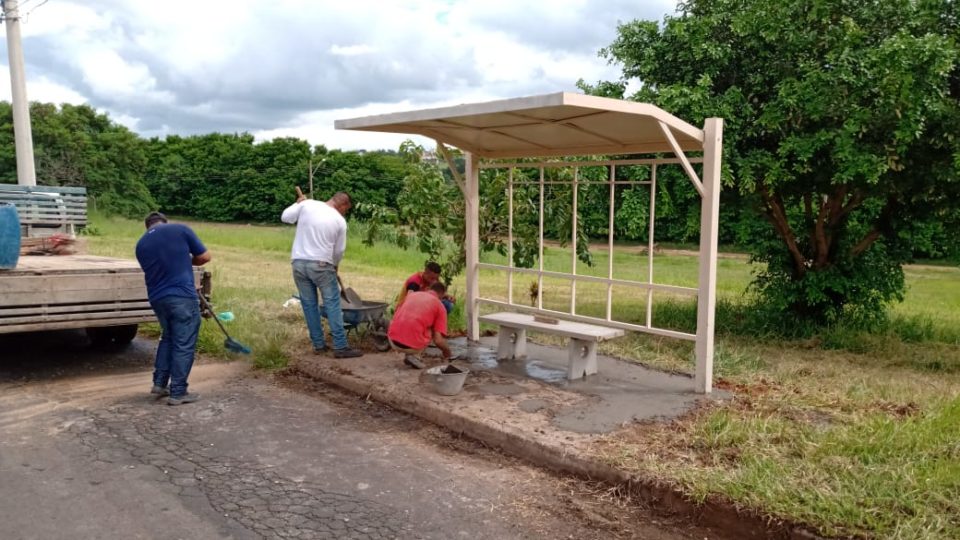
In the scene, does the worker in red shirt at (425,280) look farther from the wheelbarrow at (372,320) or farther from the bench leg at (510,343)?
the bench leg at (510,343)

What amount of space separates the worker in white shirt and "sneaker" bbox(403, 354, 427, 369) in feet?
2.08

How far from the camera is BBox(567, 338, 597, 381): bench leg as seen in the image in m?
6.59

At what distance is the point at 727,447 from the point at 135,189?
35.3 meters

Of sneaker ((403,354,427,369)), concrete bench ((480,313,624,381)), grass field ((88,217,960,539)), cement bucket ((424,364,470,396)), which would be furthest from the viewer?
sneaker ((403,354,427,369))

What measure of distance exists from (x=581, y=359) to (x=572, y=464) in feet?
6.64

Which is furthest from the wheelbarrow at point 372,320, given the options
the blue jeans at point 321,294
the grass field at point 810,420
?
the grass field at point 810,420

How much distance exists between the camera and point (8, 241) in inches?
254

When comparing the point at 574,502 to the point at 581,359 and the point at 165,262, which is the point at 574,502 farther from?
the point at 165,262

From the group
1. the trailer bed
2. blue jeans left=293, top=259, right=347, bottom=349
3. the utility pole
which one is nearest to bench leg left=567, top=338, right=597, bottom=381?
blue jeans left=293, top=259, right=347, bottom=349

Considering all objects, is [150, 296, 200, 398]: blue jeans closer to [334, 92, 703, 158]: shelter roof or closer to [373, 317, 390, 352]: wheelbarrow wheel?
[373, 317, 390, 352]: wheelbarrow wheel

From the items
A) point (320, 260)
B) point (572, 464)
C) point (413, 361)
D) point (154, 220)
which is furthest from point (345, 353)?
point (572, 464)

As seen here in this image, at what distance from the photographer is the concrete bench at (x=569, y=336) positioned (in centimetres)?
657

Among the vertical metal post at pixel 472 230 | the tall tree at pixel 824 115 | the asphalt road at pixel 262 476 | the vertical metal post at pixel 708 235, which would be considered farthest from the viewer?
the vertical metal post at pixel 472 230

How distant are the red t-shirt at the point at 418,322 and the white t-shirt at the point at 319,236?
3.28 feet
